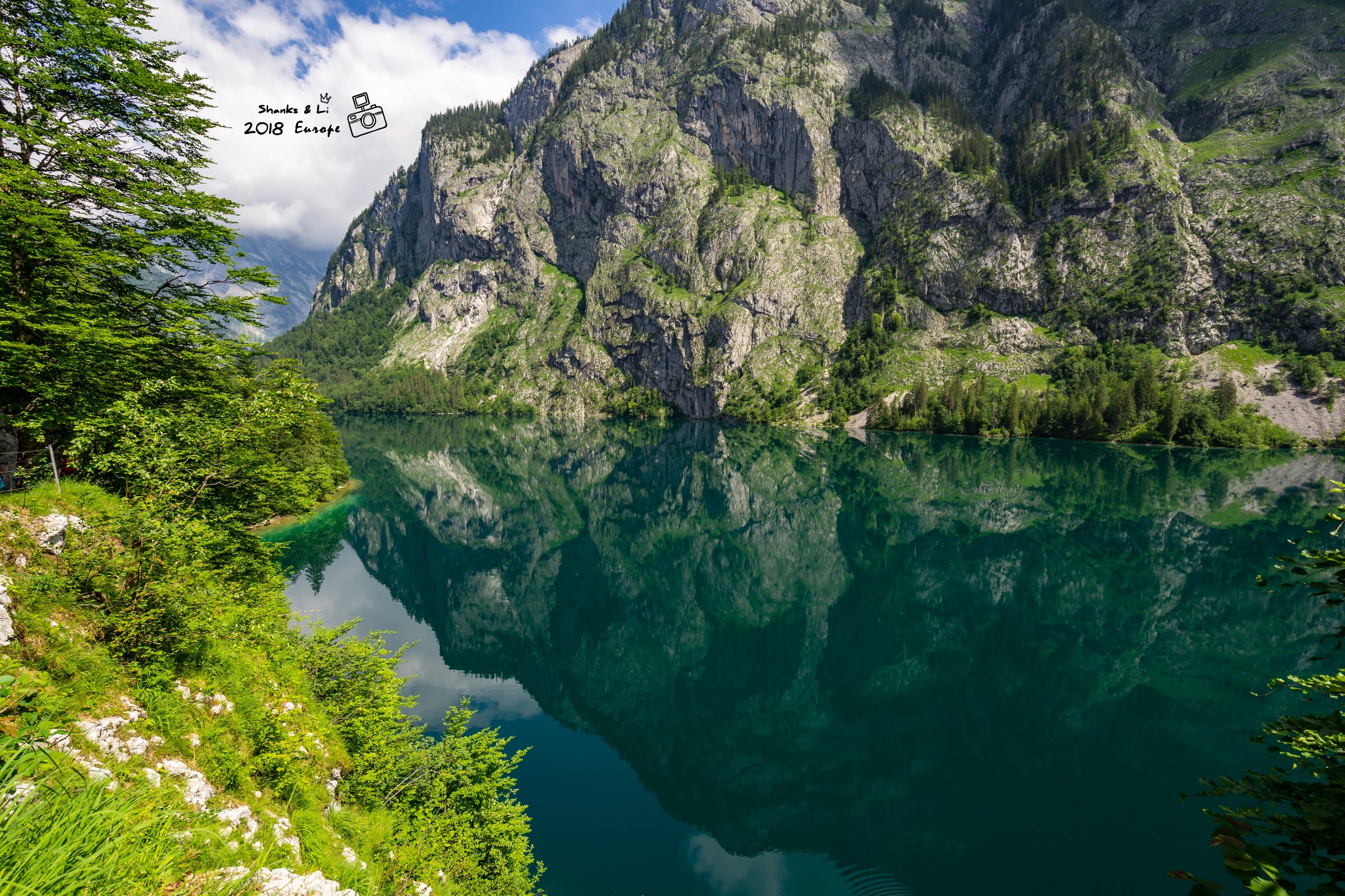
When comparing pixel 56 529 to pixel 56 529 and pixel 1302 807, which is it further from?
pixel 1302 807

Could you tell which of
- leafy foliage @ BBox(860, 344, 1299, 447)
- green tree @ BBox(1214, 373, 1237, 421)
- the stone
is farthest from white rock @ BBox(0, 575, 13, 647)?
green tree @ BBox(1214, 373, 1237, 421)

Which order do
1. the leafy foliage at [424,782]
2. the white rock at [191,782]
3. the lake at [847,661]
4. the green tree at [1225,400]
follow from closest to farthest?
the white rock at [191,782]
the leafy foliage at [424,782]
the lake at [847,661]
the green tree at [1225,400]

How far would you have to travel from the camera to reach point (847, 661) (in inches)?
1282

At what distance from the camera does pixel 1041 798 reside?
2083 centimetres

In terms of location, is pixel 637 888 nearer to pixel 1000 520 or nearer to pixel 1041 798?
pixel 1041 798

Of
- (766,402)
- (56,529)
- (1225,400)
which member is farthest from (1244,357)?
(56,529)

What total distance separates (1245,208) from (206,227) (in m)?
223

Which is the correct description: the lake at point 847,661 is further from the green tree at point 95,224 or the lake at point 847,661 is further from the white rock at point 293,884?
the green tree at point 95,224

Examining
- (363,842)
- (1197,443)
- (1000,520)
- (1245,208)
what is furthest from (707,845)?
(1245,208)

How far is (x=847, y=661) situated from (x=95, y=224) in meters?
35.8

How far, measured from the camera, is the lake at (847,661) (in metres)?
19.4

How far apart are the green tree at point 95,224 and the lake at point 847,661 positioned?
61.3ft

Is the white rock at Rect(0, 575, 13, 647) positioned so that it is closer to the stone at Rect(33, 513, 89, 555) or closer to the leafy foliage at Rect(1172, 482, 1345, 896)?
the stone at Rect(33, 513, 89, 555)

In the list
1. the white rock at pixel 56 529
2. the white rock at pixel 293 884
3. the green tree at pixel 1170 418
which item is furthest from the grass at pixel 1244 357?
the white rock at pixel 56 529
